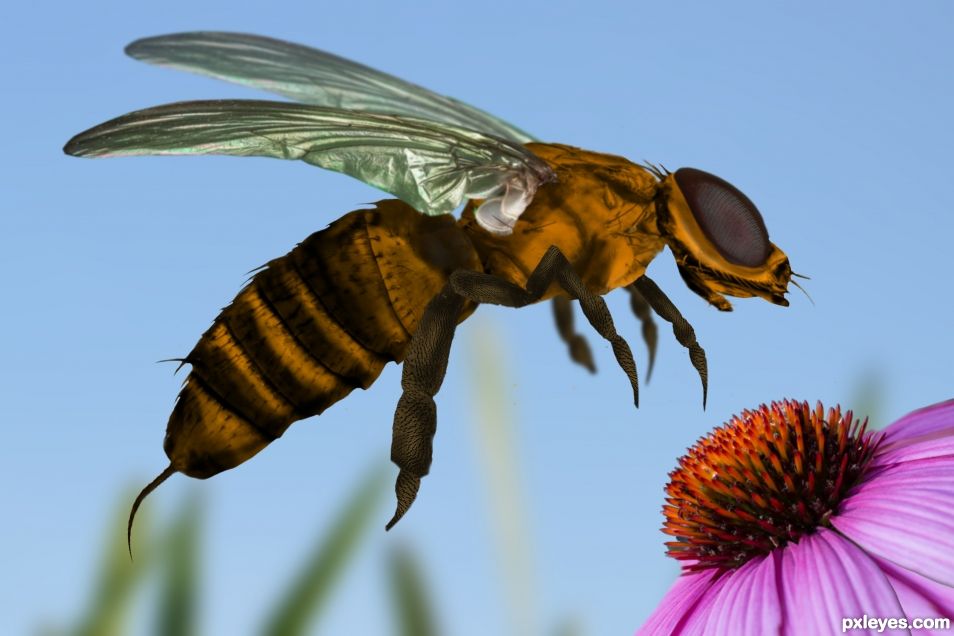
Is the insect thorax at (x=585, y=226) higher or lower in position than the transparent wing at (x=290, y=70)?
lower

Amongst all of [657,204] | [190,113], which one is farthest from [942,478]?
[190,113]

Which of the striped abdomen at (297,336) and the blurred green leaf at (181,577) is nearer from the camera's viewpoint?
the striped abdomen at (297,336)

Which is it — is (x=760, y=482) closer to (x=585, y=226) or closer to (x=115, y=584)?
(x=585, y=226)

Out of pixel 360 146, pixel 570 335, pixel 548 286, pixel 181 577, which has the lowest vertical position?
pixel 181 577

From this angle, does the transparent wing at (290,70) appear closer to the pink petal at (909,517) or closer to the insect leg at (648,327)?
the insect leg at (648,327)

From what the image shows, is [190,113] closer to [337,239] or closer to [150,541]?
[337,239]

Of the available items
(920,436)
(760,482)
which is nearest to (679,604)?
(760,482)

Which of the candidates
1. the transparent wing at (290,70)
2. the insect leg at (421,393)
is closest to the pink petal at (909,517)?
the insect leg at (421,393)
